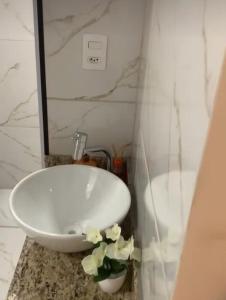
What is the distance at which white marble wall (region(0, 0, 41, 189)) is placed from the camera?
166cm

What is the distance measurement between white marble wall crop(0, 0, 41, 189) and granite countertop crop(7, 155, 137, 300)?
0.98 metres

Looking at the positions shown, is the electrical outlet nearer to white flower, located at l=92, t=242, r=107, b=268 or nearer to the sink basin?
the sink basin

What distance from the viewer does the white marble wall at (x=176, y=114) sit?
15.8 inches

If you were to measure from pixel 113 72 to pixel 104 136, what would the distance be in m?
0.27

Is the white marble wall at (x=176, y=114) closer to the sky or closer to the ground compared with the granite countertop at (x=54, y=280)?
closer to the sky

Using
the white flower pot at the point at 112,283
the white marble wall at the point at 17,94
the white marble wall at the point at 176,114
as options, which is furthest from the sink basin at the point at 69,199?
the white marble wall at the point at 17,94

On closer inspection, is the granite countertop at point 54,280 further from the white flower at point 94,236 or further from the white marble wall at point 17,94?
the white marble wall at point 17,94

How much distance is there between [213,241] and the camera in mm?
477

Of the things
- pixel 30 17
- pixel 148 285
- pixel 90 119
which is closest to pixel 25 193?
pixel 90 119

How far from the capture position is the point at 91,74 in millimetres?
1289

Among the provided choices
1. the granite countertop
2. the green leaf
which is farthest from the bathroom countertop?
the green leaf

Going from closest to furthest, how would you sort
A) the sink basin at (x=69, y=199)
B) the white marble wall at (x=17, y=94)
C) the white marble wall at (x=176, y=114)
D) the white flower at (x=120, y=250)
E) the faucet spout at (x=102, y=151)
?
the white marble wall at (x=176, y=114)
the white flower at (x=120, y=250)
the sink basin at (x=69, y=199)
the faucet spout at (x=102, y=151)
the white marble wall at (x=17, y=94)

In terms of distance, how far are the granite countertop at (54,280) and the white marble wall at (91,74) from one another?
0.50 m

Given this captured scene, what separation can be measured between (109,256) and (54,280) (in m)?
0.23
